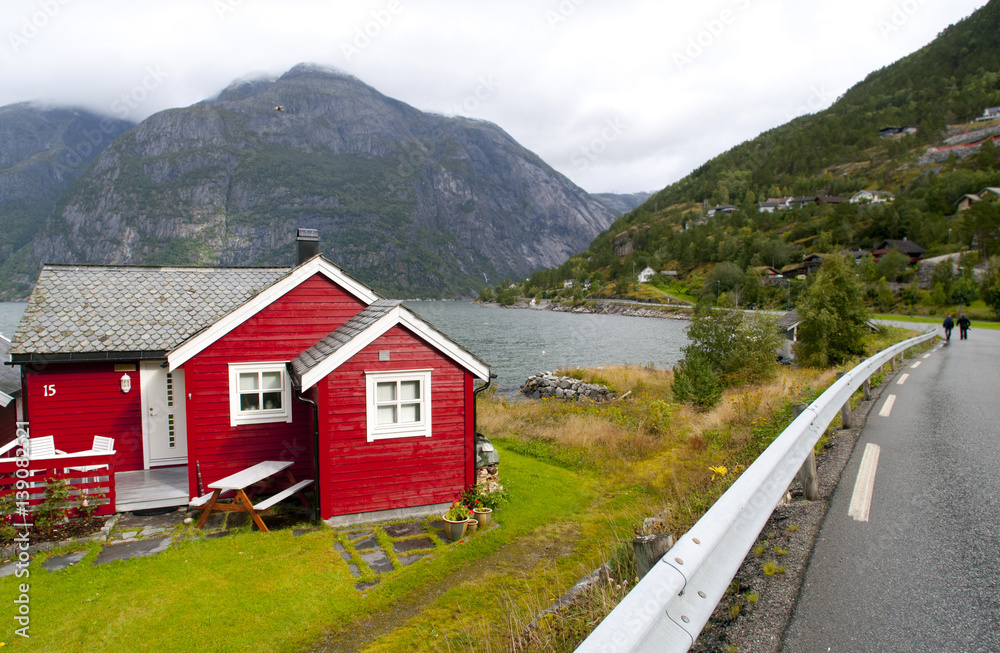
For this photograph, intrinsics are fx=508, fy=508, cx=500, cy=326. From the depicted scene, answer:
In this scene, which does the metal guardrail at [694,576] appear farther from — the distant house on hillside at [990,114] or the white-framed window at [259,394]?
the distant house on hillside at [990,114]

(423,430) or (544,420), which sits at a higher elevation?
(423,430)

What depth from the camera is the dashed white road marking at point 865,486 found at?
474 cm

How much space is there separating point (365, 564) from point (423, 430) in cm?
285

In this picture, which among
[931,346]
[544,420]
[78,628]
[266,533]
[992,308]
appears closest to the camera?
[78,628]

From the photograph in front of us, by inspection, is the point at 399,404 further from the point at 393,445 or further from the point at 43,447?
the point at 43,447

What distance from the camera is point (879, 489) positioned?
5461mm

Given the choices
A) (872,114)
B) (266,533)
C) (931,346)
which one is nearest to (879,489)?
(266,533)

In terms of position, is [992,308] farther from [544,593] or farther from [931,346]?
[544,593]

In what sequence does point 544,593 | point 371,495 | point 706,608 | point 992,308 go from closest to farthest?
point 706,608, point 544,593, point 371,495, point 992,308

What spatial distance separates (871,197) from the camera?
127062 mm

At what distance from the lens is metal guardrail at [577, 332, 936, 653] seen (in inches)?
72.0

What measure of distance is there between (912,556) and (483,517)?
7.44 m

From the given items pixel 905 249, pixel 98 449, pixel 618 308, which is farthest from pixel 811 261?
pixel 98 449

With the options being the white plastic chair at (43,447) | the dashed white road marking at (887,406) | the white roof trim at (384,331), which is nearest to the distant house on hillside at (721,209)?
the dashed white road marking at (887,406)
